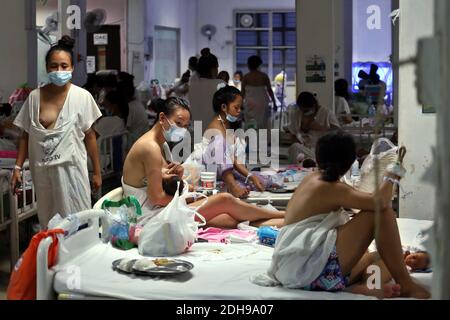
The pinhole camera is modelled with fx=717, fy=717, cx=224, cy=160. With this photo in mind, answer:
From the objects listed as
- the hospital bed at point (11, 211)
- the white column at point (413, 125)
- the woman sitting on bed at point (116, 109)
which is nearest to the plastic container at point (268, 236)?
the white column at point (413, 125)

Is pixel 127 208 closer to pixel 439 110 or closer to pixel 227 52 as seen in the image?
pixel 439 110

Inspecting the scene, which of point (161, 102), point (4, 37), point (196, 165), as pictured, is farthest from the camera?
point (4, 37)

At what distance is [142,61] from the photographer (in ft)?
45.7

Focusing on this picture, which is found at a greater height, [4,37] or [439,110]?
[4,37]

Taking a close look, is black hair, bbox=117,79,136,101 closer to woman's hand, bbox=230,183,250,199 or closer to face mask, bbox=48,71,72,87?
woman's hand, bbox=230,183,250,199

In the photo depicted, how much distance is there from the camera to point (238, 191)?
544cm

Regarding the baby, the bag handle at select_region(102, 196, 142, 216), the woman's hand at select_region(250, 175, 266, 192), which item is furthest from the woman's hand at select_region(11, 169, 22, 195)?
the baby

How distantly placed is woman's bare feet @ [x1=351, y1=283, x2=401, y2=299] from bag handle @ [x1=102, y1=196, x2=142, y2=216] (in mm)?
1570

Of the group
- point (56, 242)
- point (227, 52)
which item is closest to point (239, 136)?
point (56, 242)

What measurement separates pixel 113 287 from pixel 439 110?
1.90 meters

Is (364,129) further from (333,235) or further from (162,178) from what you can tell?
(333,235)

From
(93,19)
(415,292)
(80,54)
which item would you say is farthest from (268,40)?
(415,292)

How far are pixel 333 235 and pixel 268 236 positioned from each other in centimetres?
96

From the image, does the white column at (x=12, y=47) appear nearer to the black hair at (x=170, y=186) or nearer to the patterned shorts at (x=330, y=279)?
the black hair at (x=170, y=186)
